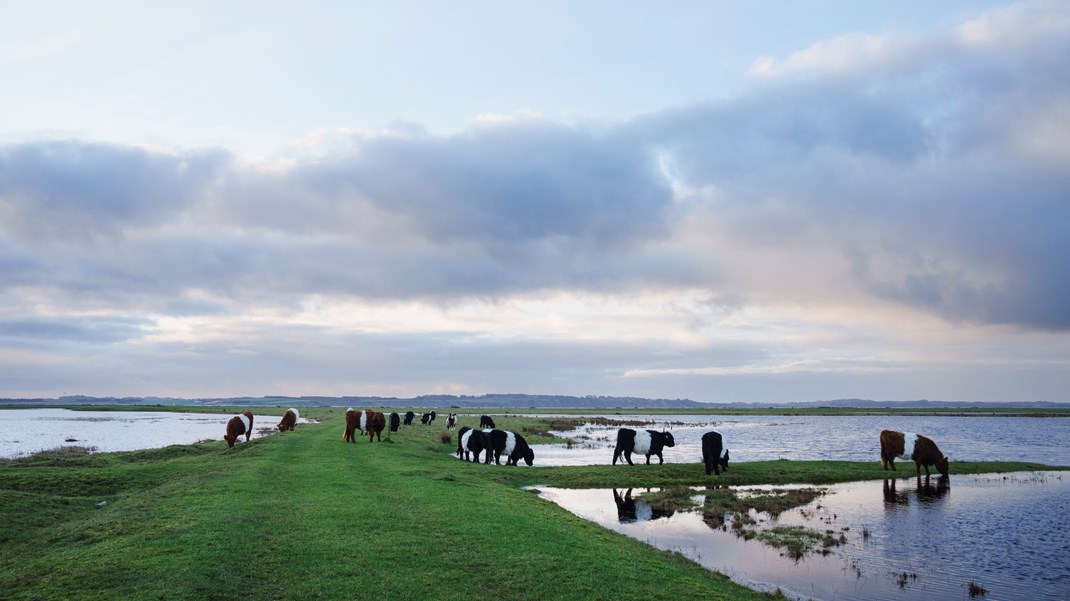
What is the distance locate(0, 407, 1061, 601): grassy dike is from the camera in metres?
10.7

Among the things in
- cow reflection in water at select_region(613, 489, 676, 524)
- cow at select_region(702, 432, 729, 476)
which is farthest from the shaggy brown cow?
cow at select_region(702, 432, 729, 476)

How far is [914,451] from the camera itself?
3195 centimetres

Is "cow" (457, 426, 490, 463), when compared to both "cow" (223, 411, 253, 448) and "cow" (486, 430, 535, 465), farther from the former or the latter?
"cow" (223, 411, 253, 448)

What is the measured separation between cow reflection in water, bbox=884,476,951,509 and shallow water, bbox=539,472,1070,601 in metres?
0.09

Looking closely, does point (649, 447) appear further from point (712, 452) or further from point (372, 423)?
point (372, 423)

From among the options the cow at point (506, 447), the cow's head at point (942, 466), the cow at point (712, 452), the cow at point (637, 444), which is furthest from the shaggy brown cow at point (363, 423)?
the cow's head at point (942, 466)

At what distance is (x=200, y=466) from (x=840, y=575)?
24.7 m

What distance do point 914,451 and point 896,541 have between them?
16970mm

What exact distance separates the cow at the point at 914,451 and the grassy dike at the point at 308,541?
877 inches

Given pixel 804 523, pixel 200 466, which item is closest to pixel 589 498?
pixel 804 523

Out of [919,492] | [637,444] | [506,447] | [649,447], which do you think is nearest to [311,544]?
[506,447]

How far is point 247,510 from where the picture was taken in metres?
16.6

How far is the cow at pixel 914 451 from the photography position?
104ft

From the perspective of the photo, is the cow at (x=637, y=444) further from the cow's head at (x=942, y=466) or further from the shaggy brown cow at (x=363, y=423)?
the shaggy brown cow at (x=363, y=423)
